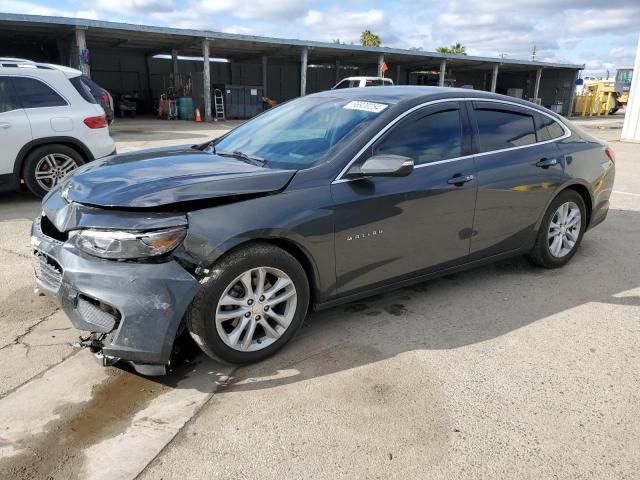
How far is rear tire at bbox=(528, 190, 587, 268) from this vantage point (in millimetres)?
4562

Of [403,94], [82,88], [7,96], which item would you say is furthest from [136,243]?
[82,88]

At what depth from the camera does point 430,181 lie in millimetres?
Answer: 3592

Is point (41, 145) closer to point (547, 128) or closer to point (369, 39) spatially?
point (547, 128)

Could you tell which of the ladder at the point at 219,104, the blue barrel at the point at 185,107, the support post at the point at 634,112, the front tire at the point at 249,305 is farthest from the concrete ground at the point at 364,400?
the blue barrel at the point at 185,107

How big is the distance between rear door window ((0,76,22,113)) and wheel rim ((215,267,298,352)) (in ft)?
17.7

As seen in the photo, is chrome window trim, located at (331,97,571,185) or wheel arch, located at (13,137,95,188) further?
wheel arch, located at (13,137,95,188)

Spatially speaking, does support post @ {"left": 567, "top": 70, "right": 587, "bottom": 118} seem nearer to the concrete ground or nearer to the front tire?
the concrete ground

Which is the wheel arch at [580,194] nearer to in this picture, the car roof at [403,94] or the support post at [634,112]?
the car roof at [403,94]

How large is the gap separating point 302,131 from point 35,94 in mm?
4828

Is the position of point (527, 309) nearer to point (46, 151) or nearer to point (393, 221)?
point (393, 221)

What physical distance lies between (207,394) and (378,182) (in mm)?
1675

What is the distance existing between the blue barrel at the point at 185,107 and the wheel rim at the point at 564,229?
80.9 ft

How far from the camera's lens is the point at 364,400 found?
277cm

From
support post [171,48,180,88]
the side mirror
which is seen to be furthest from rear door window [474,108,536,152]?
support post [171,48,180,88]
